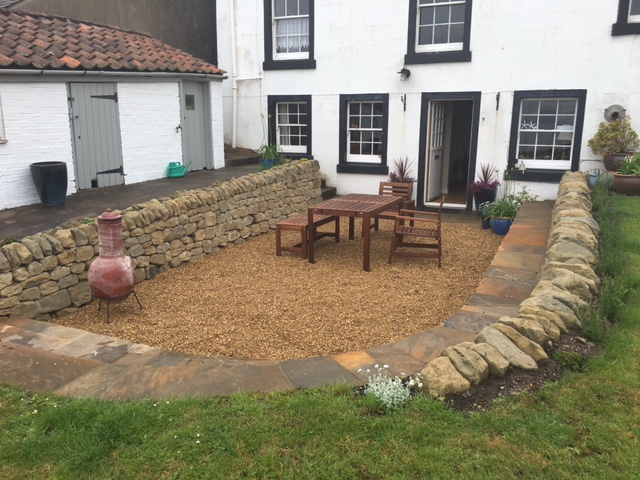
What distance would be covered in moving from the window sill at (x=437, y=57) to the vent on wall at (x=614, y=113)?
2858 mm

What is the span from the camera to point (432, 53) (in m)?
11.5

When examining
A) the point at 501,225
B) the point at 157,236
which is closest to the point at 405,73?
the point at 501,225

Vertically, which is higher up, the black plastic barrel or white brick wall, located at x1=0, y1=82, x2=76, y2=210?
white brick wall, located at x1=0, y1=82, x2=76, y2=210

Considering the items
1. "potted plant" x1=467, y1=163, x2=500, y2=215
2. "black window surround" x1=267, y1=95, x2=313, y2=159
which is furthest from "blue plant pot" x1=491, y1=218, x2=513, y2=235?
"black window surround" x1=267, y1=95, x2=313, y2=159

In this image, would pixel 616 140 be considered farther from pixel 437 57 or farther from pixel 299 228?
pixel 299 228

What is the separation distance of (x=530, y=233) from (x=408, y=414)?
535 centimetres

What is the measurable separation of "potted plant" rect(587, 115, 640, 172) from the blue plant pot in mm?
2202

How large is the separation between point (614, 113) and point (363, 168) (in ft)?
17.2

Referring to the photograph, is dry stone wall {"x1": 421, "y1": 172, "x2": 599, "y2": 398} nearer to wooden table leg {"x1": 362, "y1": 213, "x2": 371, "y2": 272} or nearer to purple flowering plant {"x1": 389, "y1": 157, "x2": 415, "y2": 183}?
wooden table leg {"x1": 362, "y1": 213, "x2": 371, "y2": 272}

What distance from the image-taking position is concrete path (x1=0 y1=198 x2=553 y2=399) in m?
3.64

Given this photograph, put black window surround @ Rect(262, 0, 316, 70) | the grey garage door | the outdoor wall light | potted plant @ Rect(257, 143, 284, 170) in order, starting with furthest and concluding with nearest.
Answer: black window surround @ Rect(262, 0, 316, 70) → potted plant @ Rect(257, 143, 284, 170) → the outdoor wall light → the grey garage door

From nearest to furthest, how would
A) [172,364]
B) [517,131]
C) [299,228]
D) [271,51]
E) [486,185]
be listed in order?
[172,364] → [299,228] → [517,131] → [486,185] → [271,51]

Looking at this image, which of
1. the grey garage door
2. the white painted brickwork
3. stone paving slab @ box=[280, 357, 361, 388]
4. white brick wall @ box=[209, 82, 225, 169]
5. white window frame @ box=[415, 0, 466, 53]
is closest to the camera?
stone paving slab @ box=[280, 357, 361, 388]

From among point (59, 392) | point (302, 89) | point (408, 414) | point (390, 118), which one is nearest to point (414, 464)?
point (408, 414)
